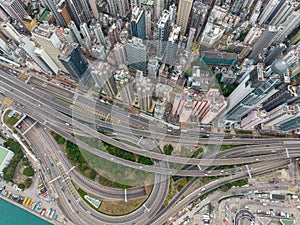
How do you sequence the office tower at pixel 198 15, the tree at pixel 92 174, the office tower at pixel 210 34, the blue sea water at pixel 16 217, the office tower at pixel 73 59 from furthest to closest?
1. the office tower at pixel 210 34
2. the office tower at pixel 198 15
3. the blue sea water at pixel 16 217
4. the tree at pixel 92 174
5. the office tower at pixel 73 59

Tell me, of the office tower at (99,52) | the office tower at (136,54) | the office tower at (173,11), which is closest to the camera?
the office tower at (136,54)

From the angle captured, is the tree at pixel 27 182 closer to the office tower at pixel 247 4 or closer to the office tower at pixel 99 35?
the office tower at pixel 99 35

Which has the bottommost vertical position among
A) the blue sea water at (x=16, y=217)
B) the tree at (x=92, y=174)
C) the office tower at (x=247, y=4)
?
the blue sea water at (x=16, y=217)

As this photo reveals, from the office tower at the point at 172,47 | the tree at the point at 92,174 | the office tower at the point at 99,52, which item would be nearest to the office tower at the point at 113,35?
the office tower at the point at 99,52

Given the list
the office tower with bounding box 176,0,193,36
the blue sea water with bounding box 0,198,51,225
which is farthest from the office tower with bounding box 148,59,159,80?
the blue sea water with bounding box 0,198,51,225

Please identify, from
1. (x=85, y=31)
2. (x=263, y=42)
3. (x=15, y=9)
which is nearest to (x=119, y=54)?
(x=85, y=31)
